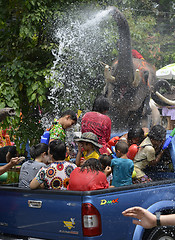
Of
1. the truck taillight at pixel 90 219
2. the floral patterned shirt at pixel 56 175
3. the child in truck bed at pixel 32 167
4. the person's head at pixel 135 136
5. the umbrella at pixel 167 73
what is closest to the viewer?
the truck taillight at pixel 90 219

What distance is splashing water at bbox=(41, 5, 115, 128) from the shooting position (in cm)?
944

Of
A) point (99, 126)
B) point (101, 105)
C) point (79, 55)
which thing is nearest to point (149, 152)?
point (99, 126)

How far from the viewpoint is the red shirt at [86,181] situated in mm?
4453

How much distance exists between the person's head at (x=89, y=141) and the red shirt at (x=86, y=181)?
0.75 m

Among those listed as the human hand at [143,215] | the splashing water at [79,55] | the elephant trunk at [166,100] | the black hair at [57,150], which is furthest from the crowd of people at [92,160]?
the elephant trunk at [166,100]

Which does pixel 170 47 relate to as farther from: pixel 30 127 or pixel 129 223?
pixel 129 223

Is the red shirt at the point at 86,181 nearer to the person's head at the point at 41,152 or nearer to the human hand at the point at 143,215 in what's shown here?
the person's head at the point at 41,152

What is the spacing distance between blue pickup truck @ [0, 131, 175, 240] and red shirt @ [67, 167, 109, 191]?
0.81ft

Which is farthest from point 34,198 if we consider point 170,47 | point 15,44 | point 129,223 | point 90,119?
point 170,47

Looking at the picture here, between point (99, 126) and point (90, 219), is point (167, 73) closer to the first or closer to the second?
point (99, 126)

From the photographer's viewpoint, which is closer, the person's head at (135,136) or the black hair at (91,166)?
the black hair at (91,166)

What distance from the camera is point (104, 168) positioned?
5.36 metres

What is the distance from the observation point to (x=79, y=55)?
10.5m

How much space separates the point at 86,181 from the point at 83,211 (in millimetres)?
448
